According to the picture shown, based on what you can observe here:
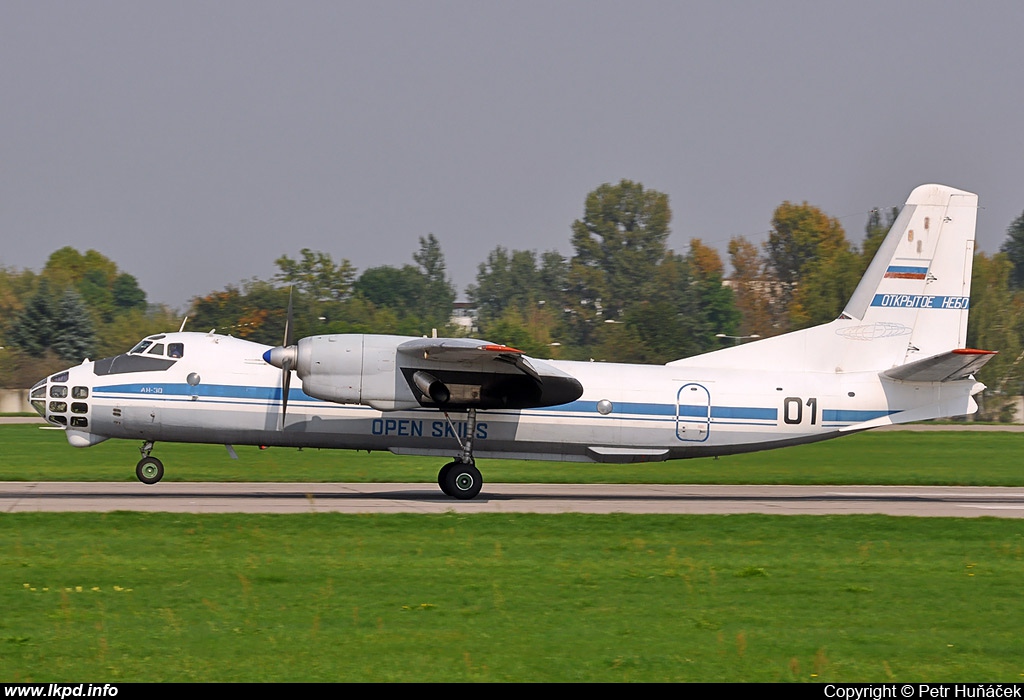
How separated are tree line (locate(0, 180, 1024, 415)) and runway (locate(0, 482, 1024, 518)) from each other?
2370 centimetres

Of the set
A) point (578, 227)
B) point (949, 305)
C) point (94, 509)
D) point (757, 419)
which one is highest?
point (578, 227)

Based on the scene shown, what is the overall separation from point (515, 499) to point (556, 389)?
2.46m

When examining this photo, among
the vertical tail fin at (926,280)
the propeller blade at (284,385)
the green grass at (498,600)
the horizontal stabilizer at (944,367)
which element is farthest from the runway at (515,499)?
the vertical tail fin at (926,280)

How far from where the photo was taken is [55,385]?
20.4 metres

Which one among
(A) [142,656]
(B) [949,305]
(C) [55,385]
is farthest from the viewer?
(B) [949,305]

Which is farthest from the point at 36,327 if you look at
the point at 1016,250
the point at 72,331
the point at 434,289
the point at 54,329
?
the point at 1016,250

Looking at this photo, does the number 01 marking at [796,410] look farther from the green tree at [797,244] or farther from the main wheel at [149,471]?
the green tree at [797,244]

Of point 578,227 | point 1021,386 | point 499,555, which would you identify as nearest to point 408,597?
point 499,555

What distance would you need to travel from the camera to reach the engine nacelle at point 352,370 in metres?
19.2

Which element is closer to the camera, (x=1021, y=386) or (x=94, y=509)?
(x=94, y=509)

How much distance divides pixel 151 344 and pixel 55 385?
1907 millimetres

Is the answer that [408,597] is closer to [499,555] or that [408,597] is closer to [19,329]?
[499,555]

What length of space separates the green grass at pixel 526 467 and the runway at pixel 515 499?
193cm

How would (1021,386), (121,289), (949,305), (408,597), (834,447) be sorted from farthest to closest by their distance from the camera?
(121,289) → (1021,386) → (834,447) → (949,305) → (408,597)
